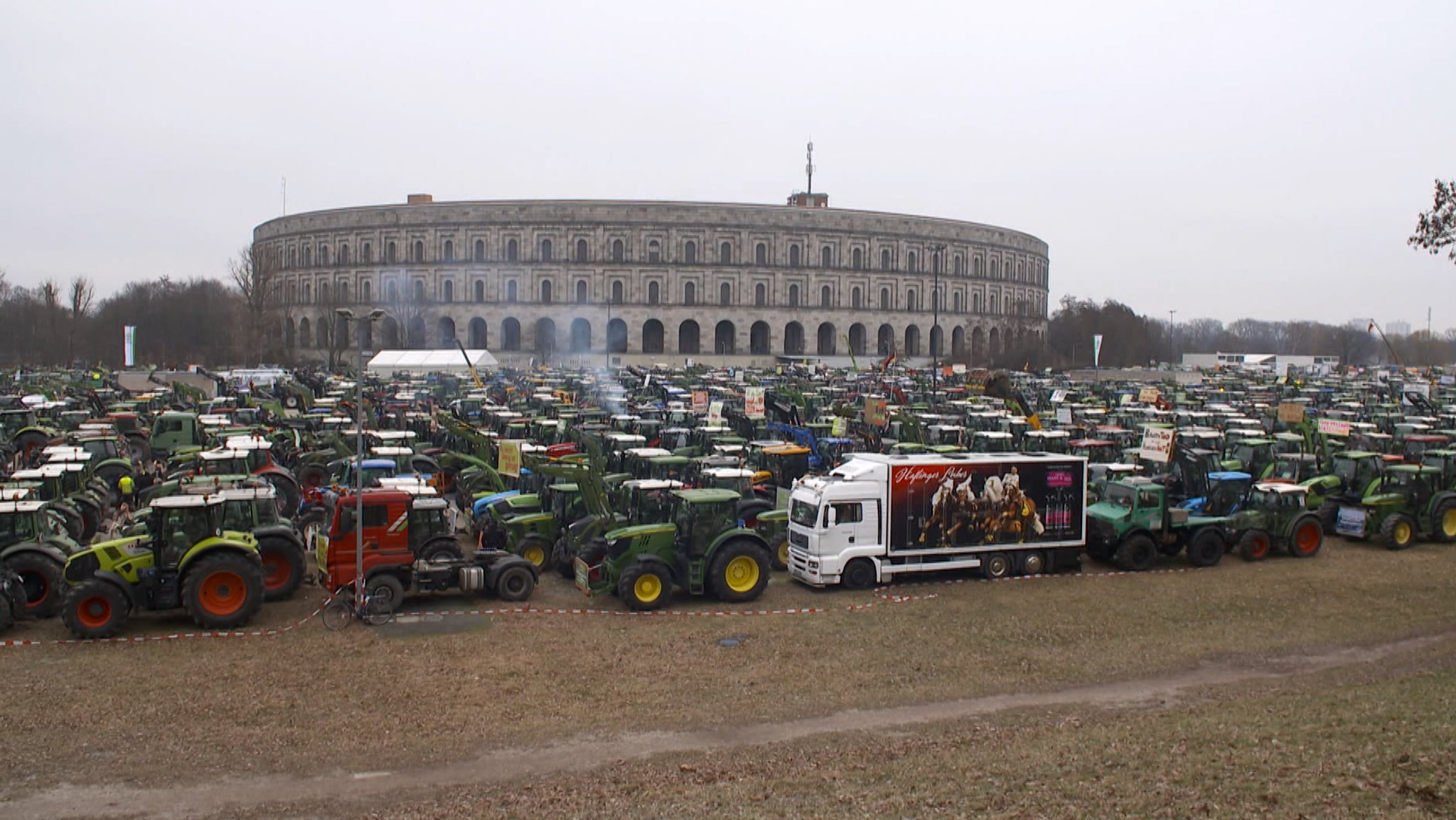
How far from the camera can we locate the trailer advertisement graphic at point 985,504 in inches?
714

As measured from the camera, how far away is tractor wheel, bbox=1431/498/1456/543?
22031mm

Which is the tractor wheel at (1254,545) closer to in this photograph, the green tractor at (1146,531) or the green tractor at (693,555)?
the green tractor at (1146,531)

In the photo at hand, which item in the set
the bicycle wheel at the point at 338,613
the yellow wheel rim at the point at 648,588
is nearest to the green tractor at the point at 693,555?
the yellow wheel rim at the point at 648,588

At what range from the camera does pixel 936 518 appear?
60.1 ft

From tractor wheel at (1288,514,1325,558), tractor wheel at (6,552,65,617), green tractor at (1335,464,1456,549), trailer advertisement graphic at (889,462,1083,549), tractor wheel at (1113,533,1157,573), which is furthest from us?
green tractor at (1335,464,1456,549)

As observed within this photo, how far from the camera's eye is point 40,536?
54.0 ft

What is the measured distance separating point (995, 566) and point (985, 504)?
1.14 meters

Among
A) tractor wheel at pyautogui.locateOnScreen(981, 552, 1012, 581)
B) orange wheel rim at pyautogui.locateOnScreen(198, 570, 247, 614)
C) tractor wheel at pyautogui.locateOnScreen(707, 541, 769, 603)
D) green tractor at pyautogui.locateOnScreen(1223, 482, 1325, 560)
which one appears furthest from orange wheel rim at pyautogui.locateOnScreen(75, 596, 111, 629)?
green tractor at pyautogui.locateOnScreen(1223, 482, 1325, 560)

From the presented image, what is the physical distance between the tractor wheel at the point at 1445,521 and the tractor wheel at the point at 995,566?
1017 centimetres

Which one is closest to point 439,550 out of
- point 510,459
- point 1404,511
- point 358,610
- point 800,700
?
point 358,610

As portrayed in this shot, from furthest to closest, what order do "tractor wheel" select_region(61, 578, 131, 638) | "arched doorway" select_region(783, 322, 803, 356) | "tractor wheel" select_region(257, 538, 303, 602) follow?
"arched doorway" select_region(783, 322, 803, 356) → "tractor wheel" select_region(257, 538, 303, 602) → "tractor wheel" select_region(61, 578, 131, 638)

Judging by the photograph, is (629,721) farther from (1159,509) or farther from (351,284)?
(351,284)

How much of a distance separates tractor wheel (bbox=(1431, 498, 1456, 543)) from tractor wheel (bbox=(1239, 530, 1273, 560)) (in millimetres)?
4458

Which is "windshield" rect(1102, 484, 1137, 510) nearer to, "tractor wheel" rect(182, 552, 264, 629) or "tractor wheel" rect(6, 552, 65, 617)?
"tractor wheel" rect(182, 552, 264, 629)
